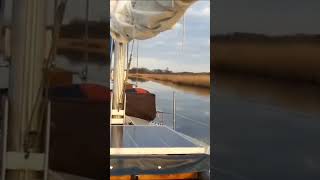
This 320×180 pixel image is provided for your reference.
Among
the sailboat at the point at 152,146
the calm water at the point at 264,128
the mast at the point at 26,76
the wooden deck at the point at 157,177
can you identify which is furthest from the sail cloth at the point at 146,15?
the mast at the point at 26,76

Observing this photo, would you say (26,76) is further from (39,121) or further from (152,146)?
(152,146)

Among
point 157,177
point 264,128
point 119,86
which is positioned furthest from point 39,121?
point 119,86

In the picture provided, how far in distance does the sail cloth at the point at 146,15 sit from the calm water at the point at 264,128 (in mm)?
946

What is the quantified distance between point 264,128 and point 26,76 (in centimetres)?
48

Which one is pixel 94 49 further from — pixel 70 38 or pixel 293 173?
pixel 293 173

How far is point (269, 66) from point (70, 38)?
408 millimetres

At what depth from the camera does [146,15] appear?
7.64ft

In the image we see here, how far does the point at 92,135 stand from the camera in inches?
35.1

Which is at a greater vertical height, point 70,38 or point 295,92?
point 70,38

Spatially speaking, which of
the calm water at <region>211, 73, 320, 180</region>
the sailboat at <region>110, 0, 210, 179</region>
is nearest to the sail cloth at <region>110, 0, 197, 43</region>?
the sailboat at <region>110, 0, 210, 179</region>

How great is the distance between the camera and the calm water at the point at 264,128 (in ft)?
2.47

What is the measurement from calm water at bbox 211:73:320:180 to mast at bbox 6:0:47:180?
1.28 ft

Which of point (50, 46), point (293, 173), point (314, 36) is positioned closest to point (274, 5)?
point (314, 36)

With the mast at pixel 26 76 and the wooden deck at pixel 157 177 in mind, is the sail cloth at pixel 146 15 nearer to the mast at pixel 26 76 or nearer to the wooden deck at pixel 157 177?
the wooden deck at pixel 157 177
